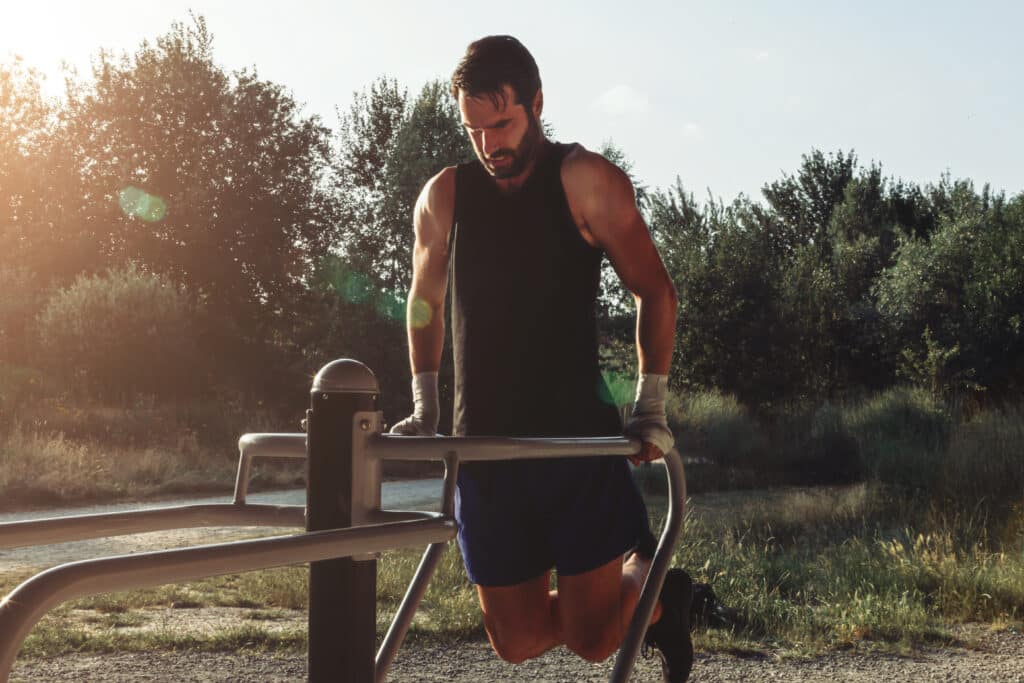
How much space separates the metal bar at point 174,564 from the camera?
3.96 ft

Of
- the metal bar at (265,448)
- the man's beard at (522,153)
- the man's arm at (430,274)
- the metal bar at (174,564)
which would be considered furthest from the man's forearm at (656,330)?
the metal bar at (174,564)

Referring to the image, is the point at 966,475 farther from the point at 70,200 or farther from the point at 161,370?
the point at 70,200

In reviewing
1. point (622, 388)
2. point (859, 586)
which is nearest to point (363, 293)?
point (622, 388)

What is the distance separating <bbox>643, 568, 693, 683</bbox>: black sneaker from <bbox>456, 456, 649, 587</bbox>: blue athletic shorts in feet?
0.69

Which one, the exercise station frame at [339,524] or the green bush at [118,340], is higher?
the green bush at [118,340]

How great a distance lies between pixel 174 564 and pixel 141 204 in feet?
81.7

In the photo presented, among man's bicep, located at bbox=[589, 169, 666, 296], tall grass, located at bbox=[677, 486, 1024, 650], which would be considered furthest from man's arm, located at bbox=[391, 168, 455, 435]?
tall grass, located at bbox=[677, 486, 1024, 650]

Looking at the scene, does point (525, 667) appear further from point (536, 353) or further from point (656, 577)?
point (536, 353)

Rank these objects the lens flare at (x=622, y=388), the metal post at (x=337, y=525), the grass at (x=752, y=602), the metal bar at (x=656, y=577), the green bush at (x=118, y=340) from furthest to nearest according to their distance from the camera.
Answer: the lens flare at (x=622, y=388) < the green bush at (x=118, y=340) < the grass at (x=752, y=602) < the metal bar at (x=656, y=577) < the metal post at (x=337, y=525)

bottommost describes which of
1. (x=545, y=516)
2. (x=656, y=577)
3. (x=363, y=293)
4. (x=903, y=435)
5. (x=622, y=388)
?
(x=903, y=435)

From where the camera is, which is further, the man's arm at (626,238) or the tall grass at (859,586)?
the tall grass at (859,586)

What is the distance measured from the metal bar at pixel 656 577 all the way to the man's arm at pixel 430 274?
2.51 feet

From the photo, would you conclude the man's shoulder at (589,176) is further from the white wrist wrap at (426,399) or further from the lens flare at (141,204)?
the lens flare at (141,204)

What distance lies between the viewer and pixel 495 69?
2.80 m
